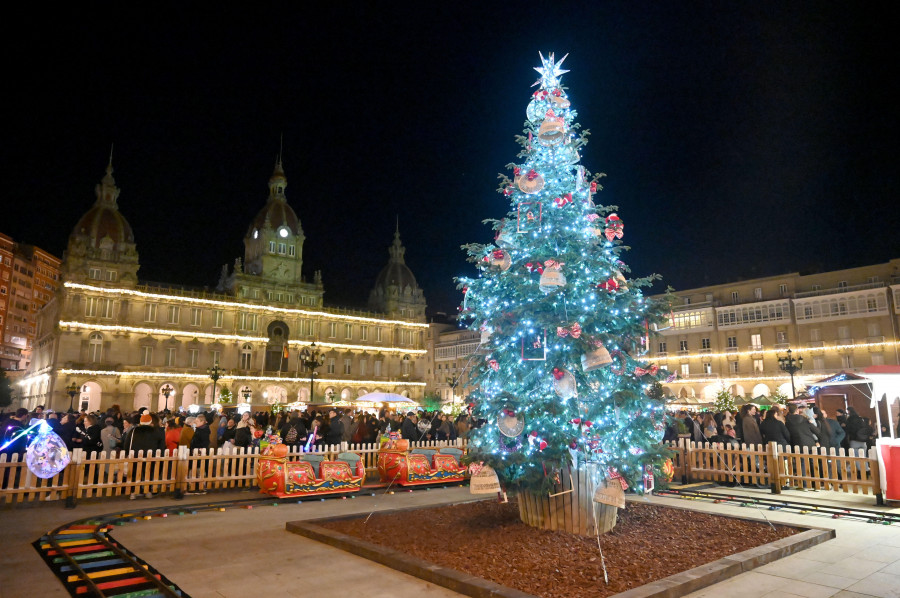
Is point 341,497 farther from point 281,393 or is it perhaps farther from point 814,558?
point 281,393

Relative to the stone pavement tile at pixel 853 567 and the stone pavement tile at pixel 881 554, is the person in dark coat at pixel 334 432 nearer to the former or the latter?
the stone pavement tile at pixel 853 567

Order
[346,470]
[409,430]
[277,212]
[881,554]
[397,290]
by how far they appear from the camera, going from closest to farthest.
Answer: [881,554] → [346,470] → [409,430] → [277,212] → [397,290]

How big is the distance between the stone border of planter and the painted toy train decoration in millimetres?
3304

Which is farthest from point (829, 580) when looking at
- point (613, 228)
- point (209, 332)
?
point (209, 332)

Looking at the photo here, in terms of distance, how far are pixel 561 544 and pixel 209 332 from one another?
57292 millimetres

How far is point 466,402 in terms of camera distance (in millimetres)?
8344

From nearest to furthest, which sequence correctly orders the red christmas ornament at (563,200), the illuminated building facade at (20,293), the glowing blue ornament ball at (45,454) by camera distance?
the red christmas ornament at (563,200) → the glowing blue ornament ball at (45,454) → the illuminated building facade at (20,293)

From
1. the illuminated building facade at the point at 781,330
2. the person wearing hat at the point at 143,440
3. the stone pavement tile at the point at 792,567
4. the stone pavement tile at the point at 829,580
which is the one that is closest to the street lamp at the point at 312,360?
the person wearing hat at the point at 143,440

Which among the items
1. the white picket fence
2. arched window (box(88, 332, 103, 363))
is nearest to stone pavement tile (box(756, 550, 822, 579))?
the white picket fence

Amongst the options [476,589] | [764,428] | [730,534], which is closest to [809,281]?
[764,428]

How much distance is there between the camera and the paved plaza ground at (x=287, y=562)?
556cm

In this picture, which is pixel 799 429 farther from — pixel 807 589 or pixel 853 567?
pixel 807 589

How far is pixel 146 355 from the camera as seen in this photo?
176 feet

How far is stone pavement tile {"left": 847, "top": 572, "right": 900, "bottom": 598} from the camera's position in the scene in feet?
17.5
